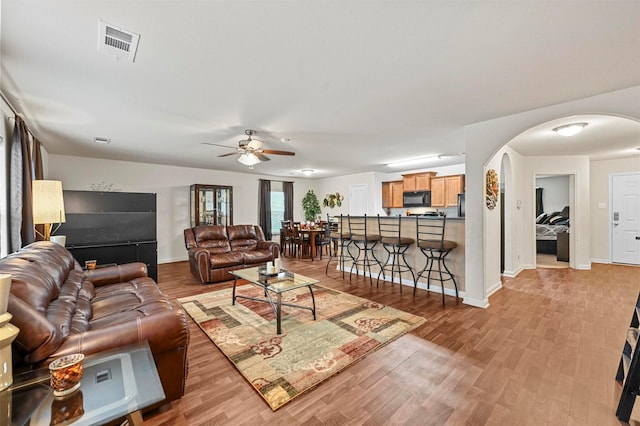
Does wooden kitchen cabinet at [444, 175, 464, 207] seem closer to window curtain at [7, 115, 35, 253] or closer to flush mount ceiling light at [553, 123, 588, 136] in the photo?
flush mount ceiling light at [553, 123, 588, 136]

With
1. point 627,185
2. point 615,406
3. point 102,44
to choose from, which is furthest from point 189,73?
point 627,185

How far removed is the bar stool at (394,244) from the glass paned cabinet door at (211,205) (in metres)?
4.52

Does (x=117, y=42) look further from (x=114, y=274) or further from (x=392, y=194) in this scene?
(x=392, y=194)

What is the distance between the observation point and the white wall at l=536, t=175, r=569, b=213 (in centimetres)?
825

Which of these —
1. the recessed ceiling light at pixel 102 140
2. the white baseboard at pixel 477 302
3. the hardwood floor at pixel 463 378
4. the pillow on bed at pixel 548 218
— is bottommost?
the hardwood floor at pixel 463 378

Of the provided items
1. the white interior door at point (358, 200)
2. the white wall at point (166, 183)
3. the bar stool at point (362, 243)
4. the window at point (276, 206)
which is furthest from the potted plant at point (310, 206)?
the bar stool at point (362, 243)

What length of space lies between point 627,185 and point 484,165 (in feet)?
17.3

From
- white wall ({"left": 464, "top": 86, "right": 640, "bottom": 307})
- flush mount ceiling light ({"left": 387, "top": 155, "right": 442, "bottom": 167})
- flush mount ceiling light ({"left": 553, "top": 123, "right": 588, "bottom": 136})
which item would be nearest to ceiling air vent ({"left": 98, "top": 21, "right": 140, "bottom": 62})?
white wall ({"left": 464, "top": 86, "right": 640, "bottom": 307})

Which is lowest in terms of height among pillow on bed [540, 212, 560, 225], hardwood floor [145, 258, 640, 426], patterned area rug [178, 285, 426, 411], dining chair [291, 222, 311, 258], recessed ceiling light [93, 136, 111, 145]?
hardwood floor [145, 258, 640, 426]

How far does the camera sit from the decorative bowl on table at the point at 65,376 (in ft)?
3.64

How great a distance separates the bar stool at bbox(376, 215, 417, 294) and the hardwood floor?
1040 mm

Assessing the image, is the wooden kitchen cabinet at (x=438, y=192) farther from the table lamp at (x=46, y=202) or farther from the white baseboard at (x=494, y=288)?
the table lamp at (x=46, y=202)

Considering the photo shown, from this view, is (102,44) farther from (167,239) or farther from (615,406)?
(167,239)

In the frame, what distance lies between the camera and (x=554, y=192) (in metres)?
8.46
